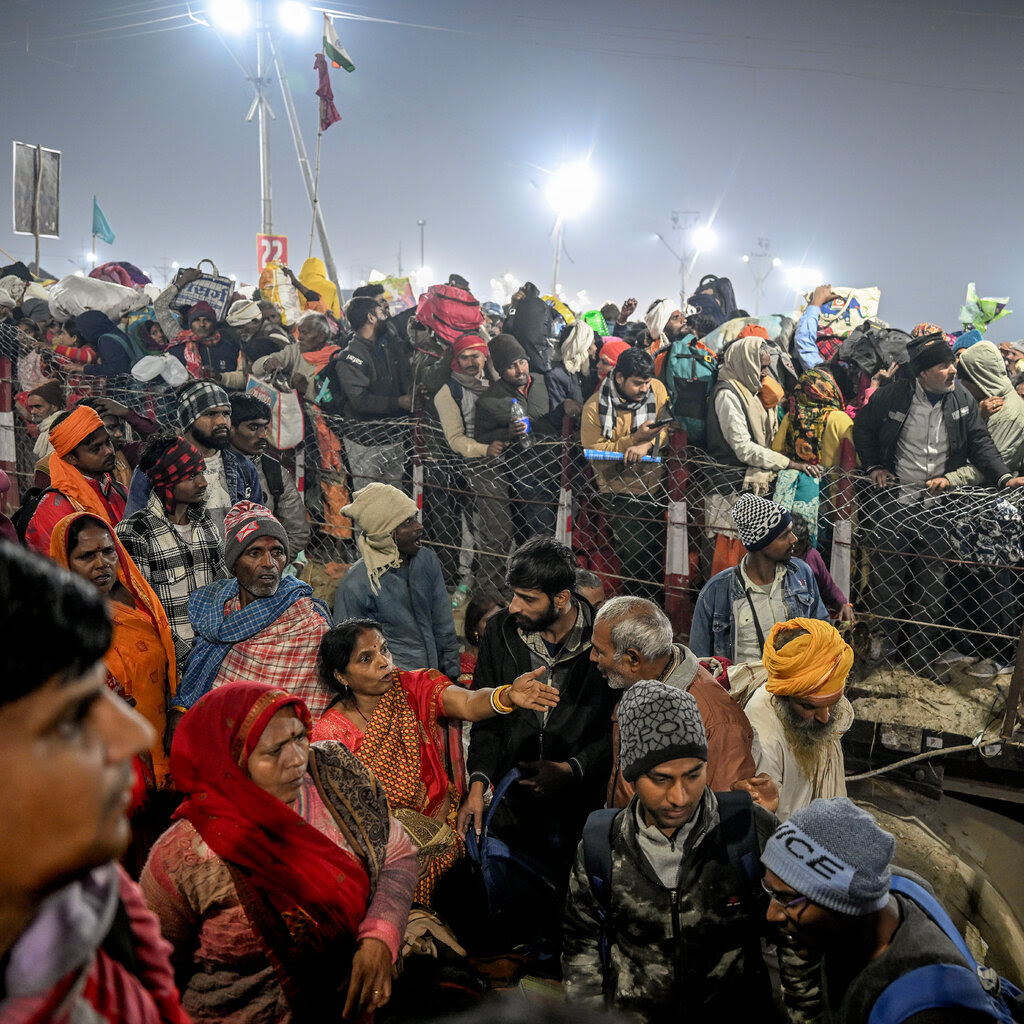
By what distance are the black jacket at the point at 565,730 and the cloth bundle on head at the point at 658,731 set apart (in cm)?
81

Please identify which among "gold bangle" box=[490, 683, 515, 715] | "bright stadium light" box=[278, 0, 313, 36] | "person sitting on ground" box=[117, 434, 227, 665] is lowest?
"gold bangle" box=[490, 683, 515, 715]

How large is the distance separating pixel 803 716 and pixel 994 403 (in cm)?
439

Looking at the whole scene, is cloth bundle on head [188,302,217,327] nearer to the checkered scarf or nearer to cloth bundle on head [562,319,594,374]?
cloth bundle on head [562,319,594,374]

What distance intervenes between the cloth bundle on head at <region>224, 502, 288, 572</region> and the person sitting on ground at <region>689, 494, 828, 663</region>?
7.70 feet

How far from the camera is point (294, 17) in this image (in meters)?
16.6

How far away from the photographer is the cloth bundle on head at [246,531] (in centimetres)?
371

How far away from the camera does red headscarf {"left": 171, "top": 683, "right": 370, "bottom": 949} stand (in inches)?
79.7

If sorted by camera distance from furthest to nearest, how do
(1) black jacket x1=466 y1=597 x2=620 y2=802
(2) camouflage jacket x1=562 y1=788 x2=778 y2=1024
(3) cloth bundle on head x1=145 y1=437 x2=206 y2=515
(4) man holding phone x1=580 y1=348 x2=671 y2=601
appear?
(4) man holding phone x1=580 y1=348 x2=671 y2=601 < (3) cloth bundle on head x1=145 y1=437 x2=206 y2=515 < (1) black jacket x1=466 y1=597 x2=620 y2=802 < (2) camouflage jacket x1=562 y1=788 x2=778 y2=1024

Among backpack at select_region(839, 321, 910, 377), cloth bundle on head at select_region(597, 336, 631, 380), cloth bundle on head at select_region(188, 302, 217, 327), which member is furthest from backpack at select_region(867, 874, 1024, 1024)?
cloth bundle on head at select_region(188, 302, 217, 327)

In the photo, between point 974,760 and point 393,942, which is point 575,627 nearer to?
point 393,942

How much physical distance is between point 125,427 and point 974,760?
7536 mm

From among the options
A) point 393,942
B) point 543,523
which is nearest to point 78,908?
point 393,942

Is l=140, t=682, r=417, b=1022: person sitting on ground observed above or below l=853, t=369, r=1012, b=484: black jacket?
below

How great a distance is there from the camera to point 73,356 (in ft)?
26.2
